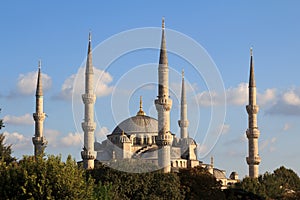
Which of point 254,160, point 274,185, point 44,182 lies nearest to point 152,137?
point 254,160

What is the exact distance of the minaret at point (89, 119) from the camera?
75.6 m

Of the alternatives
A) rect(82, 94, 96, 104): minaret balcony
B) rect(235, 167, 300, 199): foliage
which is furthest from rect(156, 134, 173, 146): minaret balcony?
rect(82, 94, 96, 104): minaret balcony

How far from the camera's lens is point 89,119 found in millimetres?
75562

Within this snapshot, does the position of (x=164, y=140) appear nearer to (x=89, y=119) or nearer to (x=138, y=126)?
(x=89, y=119)

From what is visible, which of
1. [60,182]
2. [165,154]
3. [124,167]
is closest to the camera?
[60,182]

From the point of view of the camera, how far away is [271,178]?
256 ft

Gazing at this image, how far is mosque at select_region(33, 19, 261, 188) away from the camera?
69.9 meters

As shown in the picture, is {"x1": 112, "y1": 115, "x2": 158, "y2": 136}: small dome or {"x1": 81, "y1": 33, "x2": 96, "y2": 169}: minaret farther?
{"x1": 112, "y1": 115, "x2": 158, "y2": 136}: small dome

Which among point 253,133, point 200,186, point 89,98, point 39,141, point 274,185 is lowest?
point 200,186

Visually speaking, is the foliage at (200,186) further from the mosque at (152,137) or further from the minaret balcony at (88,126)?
the minaret balcony at (88,126)

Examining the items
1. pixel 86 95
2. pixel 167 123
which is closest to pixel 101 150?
pixel 86 95

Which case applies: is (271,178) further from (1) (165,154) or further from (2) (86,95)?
(2) (86,95)

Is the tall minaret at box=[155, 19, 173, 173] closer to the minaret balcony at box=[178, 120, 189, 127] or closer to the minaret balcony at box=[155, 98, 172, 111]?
the minaret balcony at box=[155, 98, 172, 111]

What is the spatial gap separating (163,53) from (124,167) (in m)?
19.1
